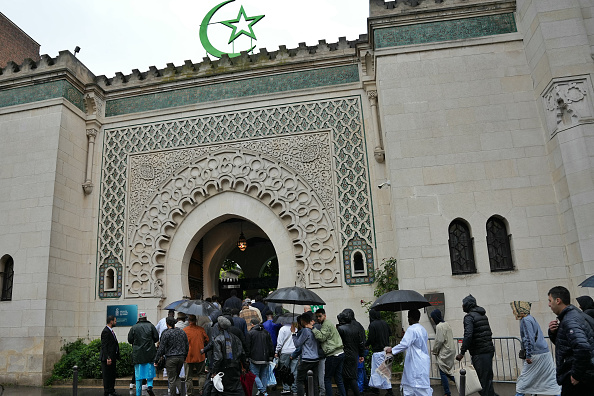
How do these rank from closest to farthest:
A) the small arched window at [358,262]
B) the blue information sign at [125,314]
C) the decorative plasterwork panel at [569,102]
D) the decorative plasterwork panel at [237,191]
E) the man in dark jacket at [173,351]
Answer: the man in dark jacket at [173,351], the decorative plasterwork panel at [569,102], the small arched window at [358,262], the decorative plasterwork panel at [237,191], the blue information sign at [125,314]

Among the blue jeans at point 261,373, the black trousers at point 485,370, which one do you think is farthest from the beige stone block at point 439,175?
the blue jeans at point 261,373

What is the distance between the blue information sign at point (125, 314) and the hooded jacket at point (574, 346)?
845 centimetres

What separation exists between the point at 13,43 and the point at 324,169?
35.3 ft

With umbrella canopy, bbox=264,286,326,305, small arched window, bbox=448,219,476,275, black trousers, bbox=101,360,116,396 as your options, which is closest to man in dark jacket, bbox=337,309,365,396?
umbrella canopy, bbox=264,286,326,305

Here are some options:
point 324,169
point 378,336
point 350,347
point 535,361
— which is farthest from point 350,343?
point 324,169

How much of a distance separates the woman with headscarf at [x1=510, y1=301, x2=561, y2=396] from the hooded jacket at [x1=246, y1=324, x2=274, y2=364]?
10.2ft

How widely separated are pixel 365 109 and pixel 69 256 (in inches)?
274

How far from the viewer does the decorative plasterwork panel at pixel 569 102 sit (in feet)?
25.1

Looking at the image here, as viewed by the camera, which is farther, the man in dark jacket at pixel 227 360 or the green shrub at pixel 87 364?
the green shrub at pixel 87 364

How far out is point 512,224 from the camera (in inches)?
316

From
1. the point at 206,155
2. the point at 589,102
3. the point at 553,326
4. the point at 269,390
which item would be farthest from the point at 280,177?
the point at 553,326

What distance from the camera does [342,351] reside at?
19.7ft

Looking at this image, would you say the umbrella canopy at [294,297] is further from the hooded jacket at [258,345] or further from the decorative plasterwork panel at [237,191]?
the decorative plasterwork panel at [237,191]

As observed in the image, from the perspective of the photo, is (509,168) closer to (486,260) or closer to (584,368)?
(486,260)
